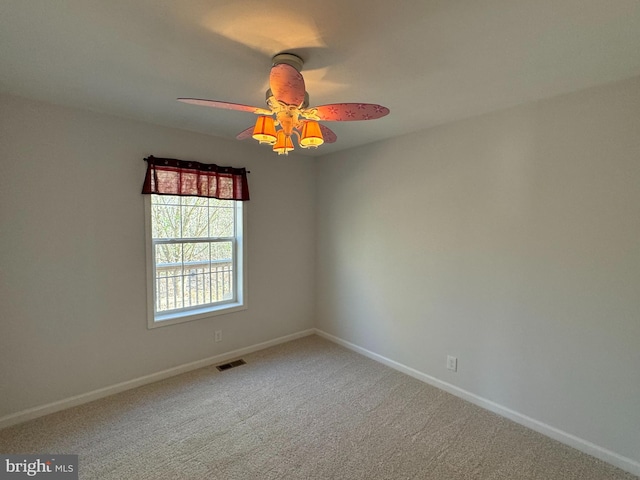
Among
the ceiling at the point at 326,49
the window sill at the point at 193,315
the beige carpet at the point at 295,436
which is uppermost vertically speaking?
the ceiling at the point at 326,49

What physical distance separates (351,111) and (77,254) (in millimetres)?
2408

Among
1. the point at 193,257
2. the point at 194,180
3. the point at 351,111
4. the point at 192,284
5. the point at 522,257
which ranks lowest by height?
the point at 192,284

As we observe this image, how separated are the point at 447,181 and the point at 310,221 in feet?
6.00

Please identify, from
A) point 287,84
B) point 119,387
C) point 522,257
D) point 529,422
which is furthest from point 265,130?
point 529,422

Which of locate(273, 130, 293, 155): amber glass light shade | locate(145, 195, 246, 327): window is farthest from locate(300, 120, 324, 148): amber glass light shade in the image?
locate(145, 195, 246, 327): window

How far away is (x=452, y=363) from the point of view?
2.72 meters

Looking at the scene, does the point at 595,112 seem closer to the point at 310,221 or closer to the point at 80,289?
the point at 310,221

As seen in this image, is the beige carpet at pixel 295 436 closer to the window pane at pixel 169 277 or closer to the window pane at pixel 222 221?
the window pane at pixel 169 277

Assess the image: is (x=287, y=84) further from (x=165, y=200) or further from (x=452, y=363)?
(x=452, y=363)

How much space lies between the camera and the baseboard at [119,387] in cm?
227

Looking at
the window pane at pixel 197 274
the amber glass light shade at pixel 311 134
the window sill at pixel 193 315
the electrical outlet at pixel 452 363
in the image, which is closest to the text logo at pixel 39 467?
the window sill at pixel 193 315

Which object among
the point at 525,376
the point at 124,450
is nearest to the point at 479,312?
the point at 525,376

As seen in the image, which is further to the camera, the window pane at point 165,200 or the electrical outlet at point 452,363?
the window pane at point 165,200

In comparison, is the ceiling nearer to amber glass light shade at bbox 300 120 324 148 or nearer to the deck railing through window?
amber glass light shade at bbox 300 120 324 148
